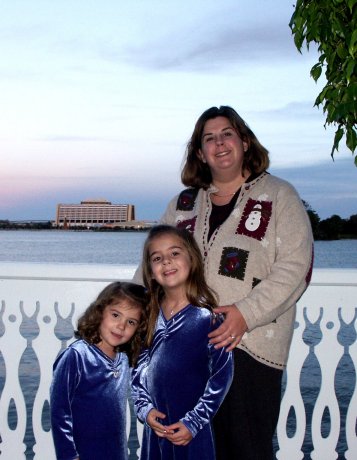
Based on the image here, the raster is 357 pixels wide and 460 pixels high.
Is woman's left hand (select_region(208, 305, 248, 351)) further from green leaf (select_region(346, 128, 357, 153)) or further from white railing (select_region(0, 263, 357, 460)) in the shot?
green leaf (select_region(346, 128, 357, 153))

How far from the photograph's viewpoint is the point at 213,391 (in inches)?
80.6

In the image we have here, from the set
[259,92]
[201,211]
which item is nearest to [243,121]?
[201,211]

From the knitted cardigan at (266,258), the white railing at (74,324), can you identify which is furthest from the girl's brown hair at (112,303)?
the white railing at (74,324)

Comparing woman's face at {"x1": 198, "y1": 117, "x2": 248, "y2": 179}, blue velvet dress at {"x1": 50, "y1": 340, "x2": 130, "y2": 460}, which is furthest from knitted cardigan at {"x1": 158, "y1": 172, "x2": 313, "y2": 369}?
blue velvet dress at {"x1": 50, "y1": 340, "x2": 130, "y2": 460}

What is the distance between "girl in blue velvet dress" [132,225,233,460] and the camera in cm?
206

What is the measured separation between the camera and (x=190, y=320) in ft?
6.92

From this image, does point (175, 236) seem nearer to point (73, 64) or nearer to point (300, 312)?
point (300, 312)

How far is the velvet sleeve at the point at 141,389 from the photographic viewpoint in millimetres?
2129

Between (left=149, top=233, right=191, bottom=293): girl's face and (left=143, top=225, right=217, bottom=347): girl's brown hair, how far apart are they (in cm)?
1

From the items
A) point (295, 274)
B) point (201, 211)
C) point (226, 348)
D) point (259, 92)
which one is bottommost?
point (226, 348)

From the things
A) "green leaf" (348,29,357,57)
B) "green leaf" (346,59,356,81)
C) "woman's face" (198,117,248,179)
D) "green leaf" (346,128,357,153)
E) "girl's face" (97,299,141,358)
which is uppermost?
"green leaf" (348,29,357,57)

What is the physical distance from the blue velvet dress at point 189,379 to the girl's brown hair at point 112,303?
0.13 m

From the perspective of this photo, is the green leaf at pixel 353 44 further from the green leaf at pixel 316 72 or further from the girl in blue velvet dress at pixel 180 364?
the girl in blue velvet dress at pixel 180 364

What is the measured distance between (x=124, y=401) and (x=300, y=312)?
0.95 meters
